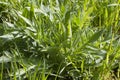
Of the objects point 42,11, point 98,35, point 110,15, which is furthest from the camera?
point 110,15

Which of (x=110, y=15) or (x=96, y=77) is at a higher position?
(x=110, y=15)

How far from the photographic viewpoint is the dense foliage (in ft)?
4.27

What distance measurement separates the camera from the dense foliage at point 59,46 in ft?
4.27

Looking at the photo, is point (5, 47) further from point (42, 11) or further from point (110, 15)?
point (110, 15)

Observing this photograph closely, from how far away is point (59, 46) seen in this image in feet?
4.28

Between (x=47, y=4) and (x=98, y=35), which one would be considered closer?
(x=98, y=35)

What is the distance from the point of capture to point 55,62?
4.49ft

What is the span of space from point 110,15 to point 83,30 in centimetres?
32

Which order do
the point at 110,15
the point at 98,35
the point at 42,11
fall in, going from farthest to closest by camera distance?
the point at 110,15, the point at 42,11, the point at 98,35

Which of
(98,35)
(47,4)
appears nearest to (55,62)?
(98,35)

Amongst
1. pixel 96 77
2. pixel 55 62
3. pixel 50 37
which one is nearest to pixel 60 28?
pixel 50 37

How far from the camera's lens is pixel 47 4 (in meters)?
1.63

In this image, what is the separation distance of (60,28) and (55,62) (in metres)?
0.17

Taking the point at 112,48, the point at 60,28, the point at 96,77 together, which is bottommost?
the point at 96,77
